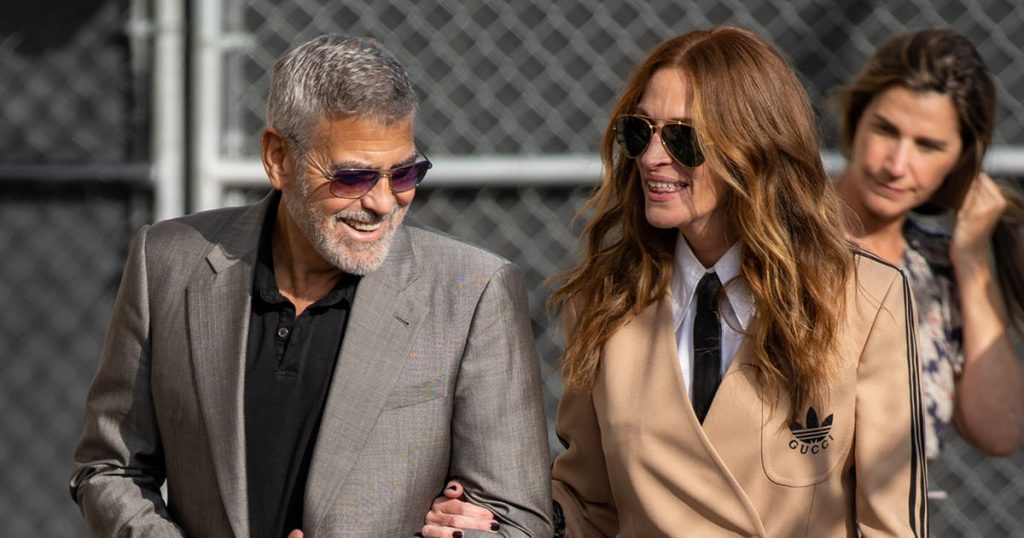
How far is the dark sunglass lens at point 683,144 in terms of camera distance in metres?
2.60

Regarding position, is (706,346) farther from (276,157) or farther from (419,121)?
(419,121)

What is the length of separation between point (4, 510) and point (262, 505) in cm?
261

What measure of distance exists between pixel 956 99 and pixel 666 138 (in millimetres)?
1077

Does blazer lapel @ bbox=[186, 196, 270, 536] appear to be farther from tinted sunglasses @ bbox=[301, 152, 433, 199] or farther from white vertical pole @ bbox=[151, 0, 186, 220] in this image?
white vertical pole @ bbox=[151, 0, 186, 220]

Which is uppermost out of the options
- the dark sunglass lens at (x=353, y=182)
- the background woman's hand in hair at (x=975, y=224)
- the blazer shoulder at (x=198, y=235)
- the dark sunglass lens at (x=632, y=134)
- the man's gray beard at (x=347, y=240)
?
the dark sunglass lens at (x=632, y=134)

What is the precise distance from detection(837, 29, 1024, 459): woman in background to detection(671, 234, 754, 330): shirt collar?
70 cm

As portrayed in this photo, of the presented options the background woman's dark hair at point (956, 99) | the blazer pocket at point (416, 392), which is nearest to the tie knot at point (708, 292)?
Answer: the blazer pocket at point (416, 392)

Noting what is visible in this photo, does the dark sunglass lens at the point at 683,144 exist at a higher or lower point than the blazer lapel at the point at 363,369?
higher

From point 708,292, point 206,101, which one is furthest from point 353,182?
point 206,101

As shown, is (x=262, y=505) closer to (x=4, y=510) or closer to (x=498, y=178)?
(x=498, y=178)

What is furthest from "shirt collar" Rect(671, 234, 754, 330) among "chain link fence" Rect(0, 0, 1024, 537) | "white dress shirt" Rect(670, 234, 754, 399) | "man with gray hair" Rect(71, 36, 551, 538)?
"chain link fence" Rect(0, 0, 1024, 537)

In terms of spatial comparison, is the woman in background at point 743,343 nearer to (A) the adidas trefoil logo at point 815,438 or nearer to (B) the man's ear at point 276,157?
(A) the adidas trefoil logo at point 815,438

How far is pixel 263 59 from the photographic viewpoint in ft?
15.1

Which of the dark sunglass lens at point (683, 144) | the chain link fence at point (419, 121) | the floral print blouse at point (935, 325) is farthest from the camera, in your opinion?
the chain link fence at point (419, 121)
